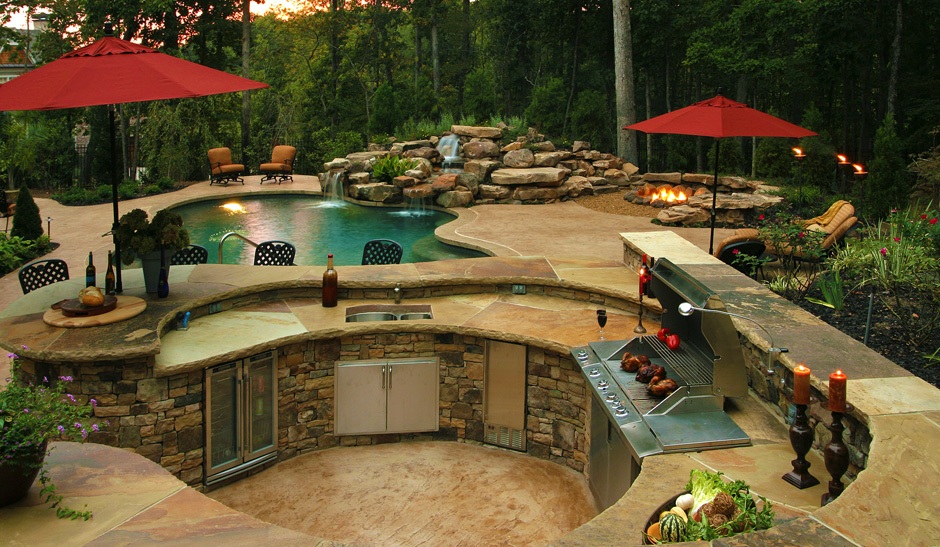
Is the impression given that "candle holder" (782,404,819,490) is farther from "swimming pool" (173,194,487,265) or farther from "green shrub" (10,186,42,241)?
"green shrub" (10,186,42,241)

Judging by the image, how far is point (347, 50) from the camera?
27938mm

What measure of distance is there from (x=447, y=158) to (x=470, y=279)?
31.5 ft

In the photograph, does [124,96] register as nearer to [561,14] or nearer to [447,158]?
[447,158]

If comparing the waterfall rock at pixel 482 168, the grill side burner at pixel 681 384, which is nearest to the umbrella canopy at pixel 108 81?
the grill side burner at pixel 681 384

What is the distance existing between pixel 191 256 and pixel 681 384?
5238 mm

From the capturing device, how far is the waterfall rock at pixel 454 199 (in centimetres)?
1541

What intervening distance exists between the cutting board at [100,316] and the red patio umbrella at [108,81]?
0.44 m

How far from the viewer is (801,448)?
14.0ft

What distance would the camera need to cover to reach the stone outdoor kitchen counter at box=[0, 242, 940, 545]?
3670 mm

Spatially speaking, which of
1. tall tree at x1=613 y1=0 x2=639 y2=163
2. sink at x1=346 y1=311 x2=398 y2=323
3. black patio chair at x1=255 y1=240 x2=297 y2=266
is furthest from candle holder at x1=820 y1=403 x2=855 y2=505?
tall tree at x1=613 y1=0 x2=639 y2=163

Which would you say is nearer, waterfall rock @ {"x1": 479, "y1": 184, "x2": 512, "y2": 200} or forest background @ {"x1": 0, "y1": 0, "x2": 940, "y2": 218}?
waterfall rock @ {"x1": 479, "y1": 184, "x2": 512, "y2": 200}

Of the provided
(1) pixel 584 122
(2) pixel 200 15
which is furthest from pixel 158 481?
(2) pixel 200 15

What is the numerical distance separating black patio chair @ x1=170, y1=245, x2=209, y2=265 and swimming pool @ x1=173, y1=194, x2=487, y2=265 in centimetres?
277

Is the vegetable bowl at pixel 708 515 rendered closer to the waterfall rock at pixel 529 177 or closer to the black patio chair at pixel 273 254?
the black patio chair at pixel 273 254
